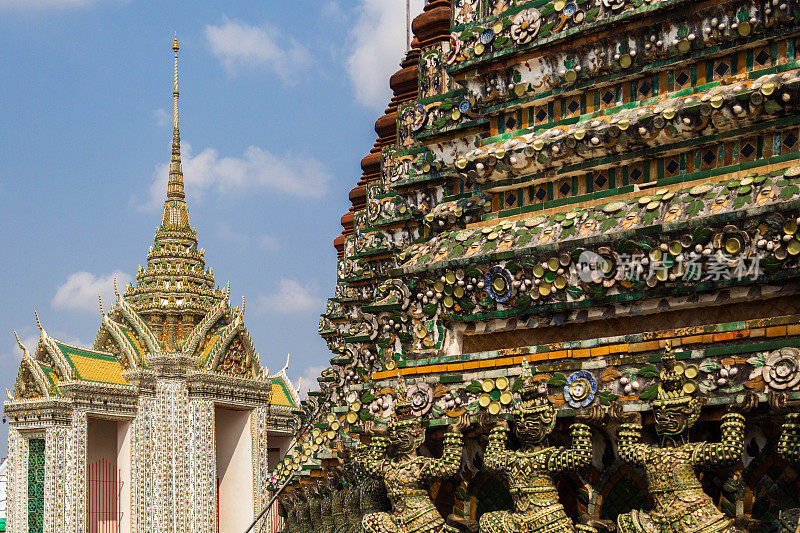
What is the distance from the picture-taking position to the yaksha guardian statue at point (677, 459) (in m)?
7.71

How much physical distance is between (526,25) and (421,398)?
416cm

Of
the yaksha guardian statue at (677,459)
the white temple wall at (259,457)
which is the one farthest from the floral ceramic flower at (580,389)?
the white temple wall at (259,457)

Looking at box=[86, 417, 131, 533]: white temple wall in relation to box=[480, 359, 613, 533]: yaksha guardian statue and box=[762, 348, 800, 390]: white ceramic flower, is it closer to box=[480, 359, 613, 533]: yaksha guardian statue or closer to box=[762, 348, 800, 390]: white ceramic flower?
box=[480, 359, 613, 533]: yaksha guardian statue

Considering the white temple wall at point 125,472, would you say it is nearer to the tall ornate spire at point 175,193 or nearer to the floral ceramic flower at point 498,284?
the tall ornate spire at point 175,193

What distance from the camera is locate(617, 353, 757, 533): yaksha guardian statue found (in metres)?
7.71

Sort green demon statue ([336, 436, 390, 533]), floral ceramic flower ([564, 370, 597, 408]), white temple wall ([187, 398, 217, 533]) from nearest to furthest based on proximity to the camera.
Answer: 1. floral ceramic flower ([564, 370, 597, 408])
2. green demon statue ([336, 436, 390, 533])
3. white temple wall ([187, 398, 217, 533])

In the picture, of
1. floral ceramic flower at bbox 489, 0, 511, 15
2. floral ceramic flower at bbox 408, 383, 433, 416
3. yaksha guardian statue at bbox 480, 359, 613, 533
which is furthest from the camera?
floral ceramic flower at bbox 489, 0, 511, 15

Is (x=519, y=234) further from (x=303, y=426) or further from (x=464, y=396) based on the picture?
(x=303, y=426)

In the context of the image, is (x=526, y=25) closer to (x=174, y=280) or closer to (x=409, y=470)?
(x=409, y=470)

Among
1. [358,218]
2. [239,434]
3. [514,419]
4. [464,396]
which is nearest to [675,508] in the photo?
[514,419]

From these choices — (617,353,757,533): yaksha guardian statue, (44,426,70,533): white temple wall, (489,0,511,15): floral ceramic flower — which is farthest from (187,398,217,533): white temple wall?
(617,353,757,533): yaksha guardian statue

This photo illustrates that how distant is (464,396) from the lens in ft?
31.3

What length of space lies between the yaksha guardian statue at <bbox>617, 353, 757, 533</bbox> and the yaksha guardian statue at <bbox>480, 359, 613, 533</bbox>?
1.55 feet
